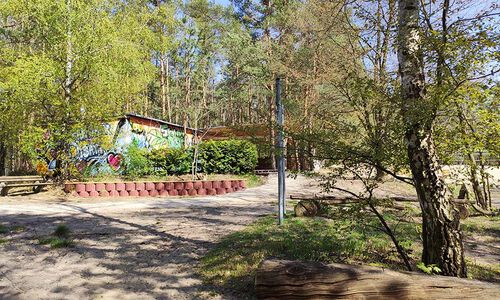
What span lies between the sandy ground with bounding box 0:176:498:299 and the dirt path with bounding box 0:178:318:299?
10 mm

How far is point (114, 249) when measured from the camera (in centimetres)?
561

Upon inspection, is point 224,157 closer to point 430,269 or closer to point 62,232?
point 62,232

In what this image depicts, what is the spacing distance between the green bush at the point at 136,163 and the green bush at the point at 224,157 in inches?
114

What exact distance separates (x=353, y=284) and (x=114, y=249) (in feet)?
13.2

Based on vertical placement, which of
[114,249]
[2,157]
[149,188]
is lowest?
[114,249]

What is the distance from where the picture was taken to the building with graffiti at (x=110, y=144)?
45.3 ft

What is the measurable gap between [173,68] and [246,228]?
3739 centimetres

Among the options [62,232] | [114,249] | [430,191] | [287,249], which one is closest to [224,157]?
[62,232]

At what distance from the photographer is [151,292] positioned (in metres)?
3.85

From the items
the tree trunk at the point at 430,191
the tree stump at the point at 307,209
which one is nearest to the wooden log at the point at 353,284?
the tree trunk at the point at 430,191

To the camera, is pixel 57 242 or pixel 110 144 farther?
pixel 110 144

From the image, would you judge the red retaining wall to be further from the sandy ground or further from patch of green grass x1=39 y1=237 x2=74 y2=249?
patch of green grass x1=39 y1=237 x2=74 y2=249

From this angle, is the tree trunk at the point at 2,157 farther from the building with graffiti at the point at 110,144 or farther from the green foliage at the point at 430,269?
the green foliage at the point at 430,269

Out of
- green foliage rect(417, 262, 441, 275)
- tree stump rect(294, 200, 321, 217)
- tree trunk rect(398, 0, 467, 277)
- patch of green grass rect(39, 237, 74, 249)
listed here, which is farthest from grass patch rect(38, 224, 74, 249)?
tree trunk rect(398, 0, 467, 277)
